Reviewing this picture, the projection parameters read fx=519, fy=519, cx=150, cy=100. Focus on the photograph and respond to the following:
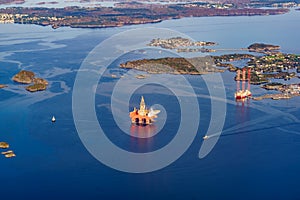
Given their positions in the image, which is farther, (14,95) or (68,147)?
(14,95)

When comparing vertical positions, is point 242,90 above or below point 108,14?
below

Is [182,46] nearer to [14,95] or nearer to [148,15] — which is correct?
[14,95]

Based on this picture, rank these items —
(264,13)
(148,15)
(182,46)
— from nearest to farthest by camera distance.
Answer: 1. (182,46)
2. (148,15)
3. (264,13)

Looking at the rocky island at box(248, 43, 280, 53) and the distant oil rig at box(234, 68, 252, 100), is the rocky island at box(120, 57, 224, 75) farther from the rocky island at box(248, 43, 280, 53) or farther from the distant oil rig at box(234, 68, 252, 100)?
the rocky island at box(248, 43, 280, 53)

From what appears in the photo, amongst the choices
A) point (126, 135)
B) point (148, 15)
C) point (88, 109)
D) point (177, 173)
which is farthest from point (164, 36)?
point (177, 173)

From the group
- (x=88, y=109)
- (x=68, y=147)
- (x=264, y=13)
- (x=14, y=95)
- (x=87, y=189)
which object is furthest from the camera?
(x=264, y=13)

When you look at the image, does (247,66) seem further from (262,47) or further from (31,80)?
(31,80)

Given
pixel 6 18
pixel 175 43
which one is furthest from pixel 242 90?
pixel 6 18

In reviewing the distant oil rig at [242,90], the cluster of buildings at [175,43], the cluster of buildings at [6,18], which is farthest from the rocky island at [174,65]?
the cluster of buildings at [6,18]
